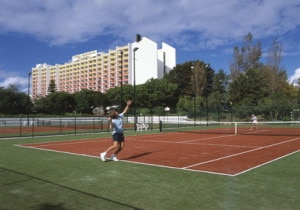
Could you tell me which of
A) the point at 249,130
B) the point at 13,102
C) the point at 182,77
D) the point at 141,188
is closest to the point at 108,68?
the point at 182,77

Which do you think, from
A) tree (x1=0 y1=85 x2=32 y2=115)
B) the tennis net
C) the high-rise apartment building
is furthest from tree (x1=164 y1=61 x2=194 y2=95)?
the tennis net

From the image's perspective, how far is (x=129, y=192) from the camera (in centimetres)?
665

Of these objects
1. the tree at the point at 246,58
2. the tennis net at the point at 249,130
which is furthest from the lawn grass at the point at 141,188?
the tree at the point at 246,58

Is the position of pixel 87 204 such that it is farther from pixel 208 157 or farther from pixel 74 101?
pixel 74 101

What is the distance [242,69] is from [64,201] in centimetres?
7110

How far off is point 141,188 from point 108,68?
432 feet

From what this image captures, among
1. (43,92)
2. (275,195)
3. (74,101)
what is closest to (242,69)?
(74,101)

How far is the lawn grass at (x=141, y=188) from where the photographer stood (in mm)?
5809

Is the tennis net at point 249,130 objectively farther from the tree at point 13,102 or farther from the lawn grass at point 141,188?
the tree at point 13,102

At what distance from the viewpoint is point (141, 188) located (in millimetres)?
7000

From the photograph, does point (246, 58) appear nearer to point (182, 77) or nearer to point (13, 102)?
point (182, 77)

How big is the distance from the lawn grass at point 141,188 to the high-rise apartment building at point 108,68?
83043mm

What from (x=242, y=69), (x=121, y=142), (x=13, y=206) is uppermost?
(x=242, y=69)

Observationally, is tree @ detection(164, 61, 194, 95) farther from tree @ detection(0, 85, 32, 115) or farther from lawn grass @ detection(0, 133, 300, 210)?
lawn grass @ detection(0, 133, 300, 210)
